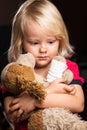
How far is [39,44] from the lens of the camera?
1042mm

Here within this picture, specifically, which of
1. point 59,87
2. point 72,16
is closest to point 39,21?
point 59,87

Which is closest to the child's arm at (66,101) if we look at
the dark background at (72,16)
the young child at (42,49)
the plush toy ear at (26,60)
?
the young child at (42,49)

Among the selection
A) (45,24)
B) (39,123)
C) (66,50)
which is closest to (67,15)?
(66,50)

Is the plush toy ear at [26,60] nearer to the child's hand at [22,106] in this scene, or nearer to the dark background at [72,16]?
the child's hand at [22,106]

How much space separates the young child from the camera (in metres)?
0.94

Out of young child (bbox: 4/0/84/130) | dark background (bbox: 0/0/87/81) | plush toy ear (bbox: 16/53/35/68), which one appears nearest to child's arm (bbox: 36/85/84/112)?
young child (bbox: 4/0/84/130)

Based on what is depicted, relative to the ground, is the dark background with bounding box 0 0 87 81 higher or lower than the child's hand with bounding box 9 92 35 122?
higher

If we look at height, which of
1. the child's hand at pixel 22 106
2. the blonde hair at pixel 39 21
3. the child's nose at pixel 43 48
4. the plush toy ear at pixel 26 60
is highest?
the blonde hair at pixel 39 21

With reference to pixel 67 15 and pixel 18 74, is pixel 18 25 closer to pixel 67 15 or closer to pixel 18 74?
pixel 18 74

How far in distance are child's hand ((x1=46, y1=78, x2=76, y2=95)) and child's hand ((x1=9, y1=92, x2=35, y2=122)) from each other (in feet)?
0.22

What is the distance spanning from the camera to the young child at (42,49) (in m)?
0.94

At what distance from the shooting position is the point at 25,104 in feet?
3.09

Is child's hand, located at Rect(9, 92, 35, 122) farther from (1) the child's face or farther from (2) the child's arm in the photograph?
(1) the child's face

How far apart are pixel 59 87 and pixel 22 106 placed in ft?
0.44
